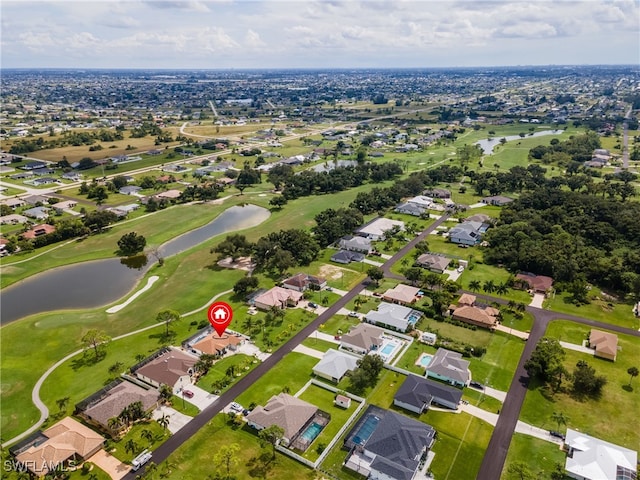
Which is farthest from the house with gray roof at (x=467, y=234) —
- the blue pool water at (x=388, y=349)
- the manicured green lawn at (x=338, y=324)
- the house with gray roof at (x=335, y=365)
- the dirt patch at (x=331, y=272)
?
the house with gray roof at (x=335, y=365)

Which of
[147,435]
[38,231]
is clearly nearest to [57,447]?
[147,435]

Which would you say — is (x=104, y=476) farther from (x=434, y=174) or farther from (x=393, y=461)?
(x=434, y=174)

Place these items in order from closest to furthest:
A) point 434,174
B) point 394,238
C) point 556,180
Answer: point 394,238
point 556,180
point 434,174

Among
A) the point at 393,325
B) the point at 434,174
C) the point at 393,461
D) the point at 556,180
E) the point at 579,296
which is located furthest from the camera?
the point at 434,174

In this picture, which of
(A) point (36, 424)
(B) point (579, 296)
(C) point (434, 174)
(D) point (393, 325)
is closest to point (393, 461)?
(D) point (393, 325)

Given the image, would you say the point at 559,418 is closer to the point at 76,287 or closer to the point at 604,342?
the point at 604,342
